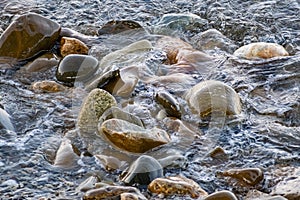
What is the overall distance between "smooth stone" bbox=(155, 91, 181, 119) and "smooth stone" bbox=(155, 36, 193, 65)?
1.86 ft

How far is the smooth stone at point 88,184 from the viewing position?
266 centimetres

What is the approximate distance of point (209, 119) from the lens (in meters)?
3.21

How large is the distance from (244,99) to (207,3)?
143cm

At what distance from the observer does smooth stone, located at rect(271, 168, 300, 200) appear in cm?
261

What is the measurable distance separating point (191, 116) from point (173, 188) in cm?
69

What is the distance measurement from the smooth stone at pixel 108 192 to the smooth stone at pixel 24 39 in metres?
1.51

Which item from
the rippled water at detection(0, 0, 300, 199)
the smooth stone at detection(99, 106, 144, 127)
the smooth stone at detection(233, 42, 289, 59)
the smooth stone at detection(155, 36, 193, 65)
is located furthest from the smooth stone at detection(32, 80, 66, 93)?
the smooth stone at detection(233, 42, 289, 59)

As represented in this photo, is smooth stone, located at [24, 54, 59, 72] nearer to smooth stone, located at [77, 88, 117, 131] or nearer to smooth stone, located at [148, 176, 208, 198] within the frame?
smooth stone, located at [77, 88, 117, 131]

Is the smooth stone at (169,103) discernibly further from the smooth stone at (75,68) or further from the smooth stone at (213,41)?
the smooth stone at (213,41)

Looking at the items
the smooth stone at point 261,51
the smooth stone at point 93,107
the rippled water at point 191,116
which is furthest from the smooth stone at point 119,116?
the smooth stone at point 261,51

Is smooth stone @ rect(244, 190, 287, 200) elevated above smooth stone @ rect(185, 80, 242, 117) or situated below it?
below

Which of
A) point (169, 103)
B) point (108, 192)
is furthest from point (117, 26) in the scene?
point (108, 192)

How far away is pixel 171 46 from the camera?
158 inches

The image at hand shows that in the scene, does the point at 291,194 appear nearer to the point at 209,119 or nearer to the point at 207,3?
the point at 209,119
